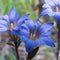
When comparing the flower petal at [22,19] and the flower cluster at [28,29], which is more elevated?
the flower petal at [22,19]

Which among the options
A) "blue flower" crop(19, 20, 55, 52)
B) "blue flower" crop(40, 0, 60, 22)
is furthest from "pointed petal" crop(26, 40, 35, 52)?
"blue flower" crop(40, 0, 60, 22)

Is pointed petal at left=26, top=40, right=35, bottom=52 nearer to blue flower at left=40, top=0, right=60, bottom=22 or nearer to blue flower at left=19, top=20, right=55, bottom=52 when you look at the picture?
blue flower at left=19, top=20, right=55, bottom=52

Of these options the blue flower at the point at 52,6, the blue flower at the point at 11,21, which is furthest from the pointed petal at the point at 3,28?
the blue flower at the point at 52,6

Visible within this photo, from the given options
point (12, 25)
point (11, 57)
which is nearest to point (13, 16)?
point (12, 25)

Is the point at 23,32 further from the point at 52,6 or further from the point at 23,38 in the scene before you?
the point at 52,6

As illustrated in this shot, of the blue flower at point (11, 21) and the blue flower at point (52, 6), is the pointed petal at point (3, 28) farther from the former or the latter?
the blue flower at point (52, 6)

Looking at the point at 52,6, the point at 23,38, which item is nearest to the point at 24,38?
the point at 23,38

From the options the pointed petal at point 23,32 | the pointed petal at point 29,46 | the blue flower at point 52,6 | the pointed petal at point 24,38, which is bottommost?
the pointed petal at point 29,46
